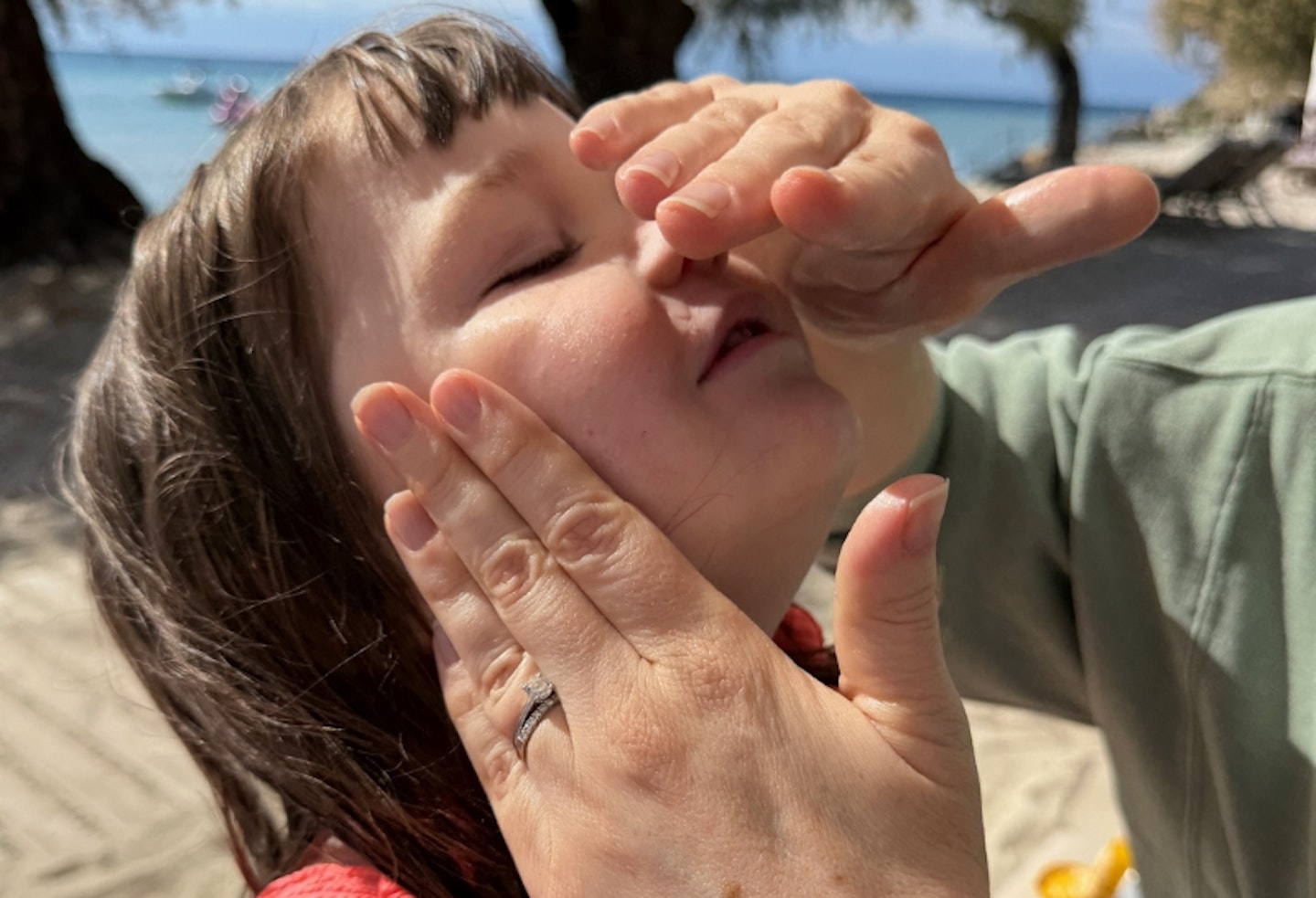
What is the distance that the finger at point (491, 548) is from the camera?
0.83m

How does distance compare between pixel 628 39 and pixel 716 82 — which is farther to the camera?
Result: pixel 628 39

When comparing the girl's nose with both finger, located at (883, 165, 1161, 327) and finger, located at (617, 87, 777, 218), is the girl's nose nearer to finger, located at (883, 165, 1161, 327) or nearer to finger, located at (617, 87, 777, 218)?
finger, located at (617, 87, 777, 218)

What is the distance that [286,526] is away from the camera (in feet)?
3.72

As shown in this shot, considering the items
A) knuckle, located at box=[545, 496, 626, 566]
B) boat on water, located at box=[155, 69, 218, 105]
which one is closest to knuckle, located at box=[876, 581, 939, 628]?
knuckle, located at box=[545, 496, 626, 566]

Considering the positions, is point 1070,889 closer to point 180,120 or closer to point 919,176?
point 919,176

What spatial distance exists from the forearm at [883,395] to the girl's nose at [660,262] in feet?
0.88

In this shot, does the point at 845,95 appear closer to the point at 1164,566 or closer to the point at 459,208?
the point at 459,208

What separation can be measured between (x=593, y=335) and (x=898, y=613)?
41cm

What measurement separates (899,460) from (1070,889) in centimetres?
116

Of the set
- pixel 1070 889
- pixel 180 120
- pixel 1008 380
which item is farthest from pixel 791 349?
pixel 180 120

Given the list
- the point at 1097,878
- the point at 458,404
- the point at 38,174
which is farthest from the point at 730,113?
the point at 38,174

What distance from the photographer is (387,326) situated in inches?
41.0

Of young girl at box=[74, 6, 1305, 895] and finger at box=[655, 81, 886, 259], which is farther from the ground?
finger at box=[655, 81, 886, 259]

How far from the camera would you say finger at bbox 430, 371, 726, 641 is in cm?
82
